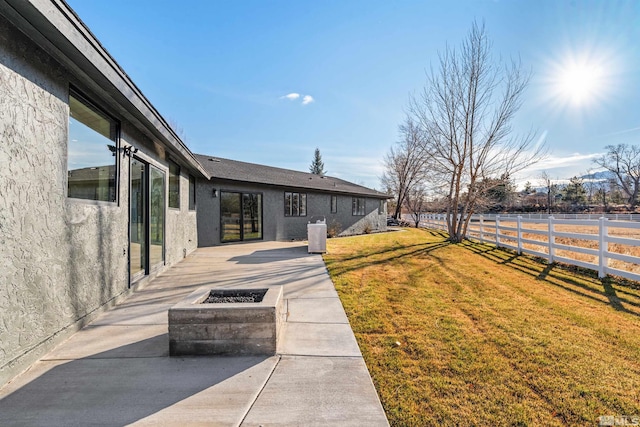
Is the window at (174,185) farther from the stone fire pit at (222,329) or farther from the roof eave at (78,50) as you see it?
the stone fire pit at (222,329)

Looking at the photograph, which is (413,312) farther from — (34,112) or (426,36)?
(426,36)

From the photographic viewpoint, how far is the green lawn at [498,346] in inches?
80.6

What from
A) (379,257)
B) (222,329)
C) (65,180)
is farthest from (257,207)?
(222,329)

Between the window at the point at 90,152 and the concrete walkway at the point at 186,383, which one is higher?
the window at the point at 90,152

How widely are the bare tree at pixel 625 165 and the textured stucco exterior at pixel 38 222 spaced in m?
62.7

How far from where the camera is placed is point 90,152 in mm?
3691

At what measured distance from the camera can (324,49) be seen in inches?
395

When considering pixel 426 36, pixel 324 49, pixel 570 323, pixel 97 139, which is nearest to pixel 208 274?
pixel 97 139

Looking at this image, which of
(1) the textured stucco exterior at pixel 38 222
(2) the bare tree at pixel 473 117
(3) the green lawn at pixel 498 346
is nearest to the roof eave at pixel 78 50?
(1) the textured stucco exterior at pixel 38 222

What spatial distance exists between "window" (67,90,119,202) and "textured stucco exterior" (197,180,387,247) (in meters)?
6.39

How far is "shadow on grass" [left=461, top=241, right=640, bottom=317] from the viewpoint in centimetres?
446

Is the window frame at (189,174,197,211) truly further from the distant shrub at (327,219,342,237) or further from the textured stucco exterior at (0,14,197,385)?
the distant shrub at (327,219,342,237)

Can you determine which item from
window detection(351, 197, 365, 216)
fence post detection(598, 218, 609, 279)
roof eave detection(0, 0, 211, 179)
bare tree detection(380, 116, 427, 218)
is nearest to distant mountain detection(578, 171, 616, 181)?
bare tree detection(380, 116, 427, 218)

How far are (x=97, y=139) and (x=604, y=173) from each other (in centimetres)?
7138
